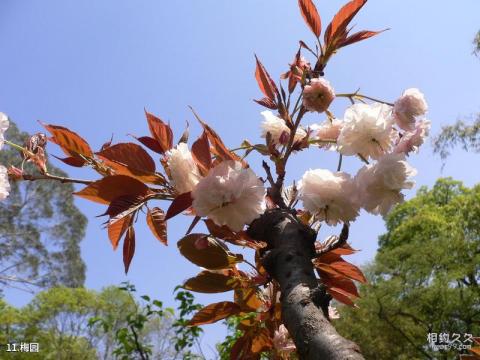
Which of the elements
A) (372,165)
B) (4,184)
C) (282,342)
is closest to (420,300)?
(282,342)

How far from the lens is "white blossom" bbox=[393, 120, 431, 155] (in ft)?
1.96

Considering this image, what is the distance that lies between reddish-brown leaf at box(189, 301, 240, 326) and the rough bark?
0.21 meters

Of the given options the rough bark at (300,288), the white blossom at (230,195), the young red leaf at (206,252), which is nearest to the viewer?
the rough bark at (300,288)

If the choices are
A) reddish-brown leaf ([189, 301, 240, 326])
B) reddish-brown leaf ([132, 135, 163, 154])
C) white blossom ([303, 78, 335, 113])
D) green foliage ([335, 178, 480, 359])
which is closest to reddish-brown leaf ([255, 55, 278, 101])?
white blossom ([303, 78, 335, 113])

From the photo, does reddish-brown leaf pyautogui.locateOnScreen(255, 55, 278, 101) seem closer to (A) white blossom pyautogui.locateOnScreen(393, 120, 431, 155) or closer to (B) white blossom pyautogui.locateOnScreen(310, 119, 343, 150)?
(B) white blossom pyautogui.locateOnScreen(310, 119, 343, 150)

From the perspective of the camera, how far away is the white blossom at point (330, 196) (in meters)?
0.56

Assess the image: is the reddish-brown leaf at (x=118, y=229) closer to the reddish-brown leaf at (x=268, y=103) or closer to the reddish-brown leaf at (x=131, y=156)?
the reddish-brown leaf at (x=131, y=156)

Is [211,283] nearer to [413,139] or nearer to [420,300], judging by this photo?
[413,139]

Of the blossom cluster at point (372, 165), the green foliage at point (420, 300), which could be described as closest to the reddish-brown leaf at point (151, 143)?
the blossom cluster at point (372, 165)

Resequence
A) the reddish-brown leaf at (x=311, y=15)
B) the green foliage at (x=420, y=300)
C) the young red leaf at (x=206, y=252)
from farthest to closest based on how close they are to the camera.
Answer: the green foliage at (x=420, y=300) → the reddish-brown leaf at (x=311, y=15) → the young red leaf at (x=206, y=252)

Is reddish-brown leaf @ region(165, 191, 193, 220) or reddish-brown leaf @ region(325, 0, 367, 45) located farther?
reddish-brown leaf @ region(325, 0, 367, 45)

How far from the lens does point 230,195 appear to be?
19.0 inches

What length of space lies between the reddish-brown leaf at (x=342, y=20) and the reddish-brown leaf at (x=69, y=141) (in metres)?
0.39

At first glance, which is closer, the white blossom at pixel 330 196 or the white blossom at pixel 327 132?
the white blossom at pixel 330 196
